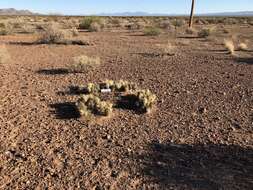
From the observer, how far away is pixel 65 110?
340 inches

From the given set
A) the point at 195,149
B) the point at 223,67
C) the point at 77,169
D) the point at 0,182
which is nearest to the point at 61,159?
the point at 77,169

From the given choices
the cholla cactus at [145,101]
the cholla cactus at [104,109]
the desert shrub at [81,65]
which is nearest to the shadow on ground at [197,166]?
the cholla cactus at [104,109]

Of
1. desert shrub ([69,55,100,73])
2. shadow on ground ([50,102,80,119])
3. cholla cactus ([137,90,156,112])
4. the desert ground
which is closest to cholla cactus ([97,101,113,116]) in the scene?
the desert ground

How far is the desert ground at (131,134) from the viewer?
5.71 meters

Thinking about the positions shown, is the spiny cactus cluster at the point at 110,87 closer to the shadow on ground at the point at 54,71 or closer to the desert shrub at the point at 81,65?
the desert shrub at the point at 81,65

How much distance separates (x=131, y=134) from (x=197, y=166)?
5.76 feet

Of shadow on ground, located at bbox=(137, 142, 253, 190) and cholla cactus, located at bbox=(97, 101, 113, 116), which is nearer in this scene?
shadow on ground, located at bbox=(137, 142, 253, 190)

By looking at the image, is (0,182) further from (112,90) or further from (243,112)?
(243,112)

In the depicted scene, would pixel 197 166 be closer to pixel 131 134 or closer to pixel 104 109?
pixel 131 134

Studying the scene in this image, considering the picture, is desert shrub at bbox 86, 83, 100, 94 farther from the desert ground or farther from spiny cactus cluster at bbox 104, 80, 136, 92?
the desert ground

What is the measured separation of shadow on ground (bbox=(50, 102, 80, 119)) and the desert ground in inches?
0.9

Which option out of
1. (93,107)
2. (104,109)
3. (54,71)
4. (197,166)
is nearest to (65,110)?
(93,107)

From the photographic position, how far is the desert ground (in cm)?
571

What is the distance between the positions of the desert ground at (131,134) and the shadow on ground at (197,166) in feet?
0.05
